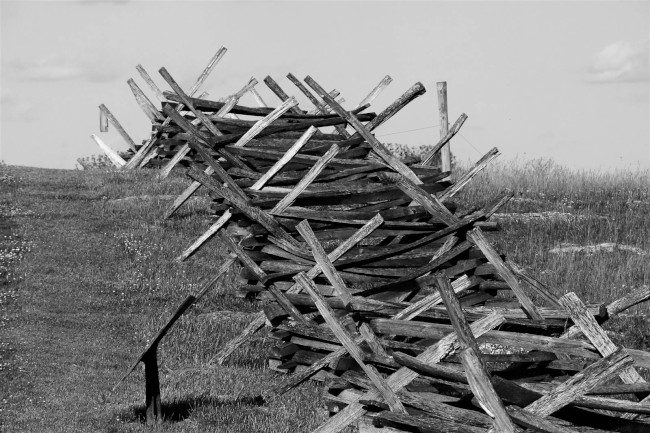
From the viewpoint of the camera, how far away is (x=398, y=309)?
25.3 ft

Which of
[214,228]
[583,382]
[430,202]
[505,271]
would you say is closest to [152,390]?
[430,202]

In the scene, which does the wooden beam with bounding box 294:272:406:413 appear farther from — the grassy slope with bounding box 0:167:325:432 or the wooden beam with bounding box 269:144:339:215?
the wooden beam with bounding box 269:144:339:215

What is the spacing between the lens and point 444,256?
8.21 m

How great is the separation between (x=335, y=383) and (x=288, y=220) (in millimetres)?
2722

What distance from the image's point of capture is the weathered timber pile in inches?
246

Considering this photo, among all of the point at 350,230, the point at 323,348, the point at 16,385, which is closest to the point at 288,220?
the point at 350,230

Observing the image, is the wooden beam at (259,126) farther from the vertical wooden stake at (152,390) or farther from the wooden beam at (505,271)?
the wooden beam at (505,271)

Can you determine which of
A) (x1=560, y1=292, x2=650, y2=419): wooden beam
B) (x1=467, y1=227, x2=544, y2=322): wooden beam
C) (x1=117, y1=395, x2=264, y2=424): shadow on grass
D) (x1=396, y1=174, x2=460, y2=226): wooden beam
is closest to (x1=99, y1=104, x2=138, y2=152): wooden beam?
(x1=117, y1=395, x2=264, y2=424): shadow on grass

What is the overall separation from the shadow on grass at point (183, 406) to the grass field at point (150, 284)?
19 millimetres

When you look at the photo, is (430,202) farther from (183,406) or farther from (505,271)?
(183,406)

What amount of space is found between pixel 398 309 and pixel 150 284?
738 cm

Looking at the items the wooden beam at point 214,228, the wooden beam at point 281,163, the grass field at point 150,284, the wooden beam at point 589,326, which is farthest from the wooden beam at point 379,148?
the wooden beam at point 589,326

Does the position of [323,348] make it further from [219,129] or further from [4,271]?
[4,271]

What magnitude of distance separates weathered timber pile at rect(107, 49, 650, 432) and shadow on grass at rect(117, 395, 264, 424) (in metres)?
0.29
